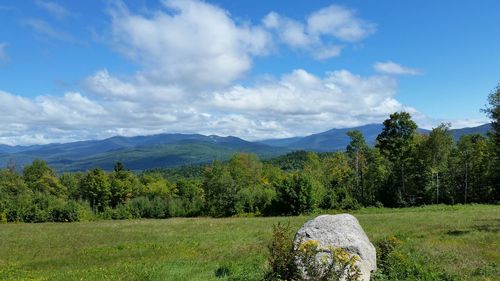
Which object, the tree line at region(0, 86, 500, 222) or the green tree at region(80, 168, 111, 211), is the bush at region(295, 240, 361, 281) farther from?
the green tree at region(80, 168, 111, 211)

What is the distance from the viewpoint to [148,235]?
117 feet

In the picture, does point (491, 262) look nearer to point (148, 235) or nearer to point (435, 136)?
point (148, 235)

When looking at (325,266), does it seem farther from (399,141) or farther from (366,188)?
(366,188)

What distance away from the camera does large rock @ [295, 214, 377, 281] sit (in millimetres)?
14750

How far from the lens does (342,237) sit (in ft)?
49.7

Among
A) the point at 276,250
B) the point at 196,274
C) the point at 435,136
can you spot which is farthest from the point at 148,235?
the point at 435,136

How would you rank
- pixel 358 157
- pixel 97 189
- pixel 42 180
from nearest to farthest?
1. pixel 358 157
2. pixel 97 189
3. pixel 42 180

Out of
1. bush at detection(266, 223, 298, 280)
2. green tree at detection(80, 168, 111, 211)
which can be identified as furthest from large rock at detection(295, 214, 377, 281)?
green tree at detection(80, 168, 111, 211)

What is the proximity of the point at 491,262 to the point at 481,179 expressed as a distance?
67.3 m

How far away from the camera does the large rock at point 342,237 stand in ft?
48.4

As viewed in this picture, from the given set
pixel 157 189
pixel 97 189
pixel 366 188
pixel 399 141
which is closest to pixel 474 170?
pixel 399 141

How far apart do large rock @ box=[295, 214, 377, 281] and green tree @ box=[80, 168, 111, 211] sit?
101355mm

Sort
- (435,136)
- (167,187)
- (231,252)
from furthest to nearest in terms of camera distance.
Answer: (167,187), (435,136), (231,252)

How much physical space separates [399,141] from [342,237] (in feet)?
197
